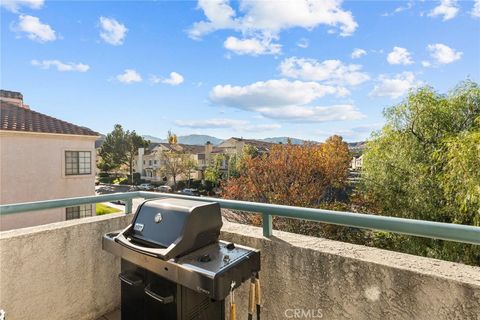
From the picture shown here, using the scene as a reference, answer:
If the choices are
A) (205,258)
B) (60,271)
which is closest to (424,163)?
(205,258)

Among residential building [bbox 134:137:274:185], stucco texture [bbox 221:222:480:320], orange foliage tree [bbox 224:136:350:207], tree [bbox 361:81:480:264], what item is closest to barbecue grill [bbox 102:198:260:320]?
stucco texture [bbox 221:222:480:320]

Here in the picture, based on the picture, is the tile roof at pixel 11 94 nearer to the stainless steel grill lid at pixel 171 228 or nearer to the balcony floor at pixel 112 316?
the balcony floor at pixel 112 316

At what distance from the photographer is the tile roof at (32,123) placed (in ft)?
33.6

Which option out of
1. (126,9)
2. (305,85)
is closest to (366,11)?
(126,9)

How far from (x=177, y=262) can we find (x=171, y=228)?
188mm

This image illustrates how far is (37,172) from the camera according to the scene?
35.4ft

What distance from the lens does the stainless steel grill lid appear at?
1318 millimetres

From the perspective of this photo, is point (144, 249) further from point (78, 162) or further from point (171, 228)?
point (78, 162)

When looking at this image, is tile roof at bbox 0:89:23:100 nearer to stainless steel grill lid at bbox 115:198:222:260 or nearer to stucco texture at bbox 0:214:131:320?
stucco texture at bbox 0:214:131:320

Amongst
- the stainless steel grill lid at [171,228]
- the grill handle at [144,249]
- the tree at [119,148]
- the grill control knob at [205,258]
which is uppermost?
the tree at [119,148]

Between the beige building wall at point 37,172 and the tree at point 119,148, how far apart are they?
23040mm

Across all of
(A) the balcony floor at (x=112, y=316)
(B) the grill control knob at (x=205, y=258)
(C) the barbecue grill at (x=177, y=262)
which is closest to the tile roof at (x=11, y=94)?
(A) the balcony floor at (x=112, y=316)

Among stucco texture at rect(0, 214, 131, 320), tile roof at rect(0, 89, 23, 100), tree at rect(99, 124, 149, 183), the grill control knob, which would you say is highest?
tile roof at rect(0, 89, 23, 100)

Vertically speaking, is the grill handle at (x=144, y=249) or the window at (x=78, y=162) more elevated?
the window at (x=78, y=162)
